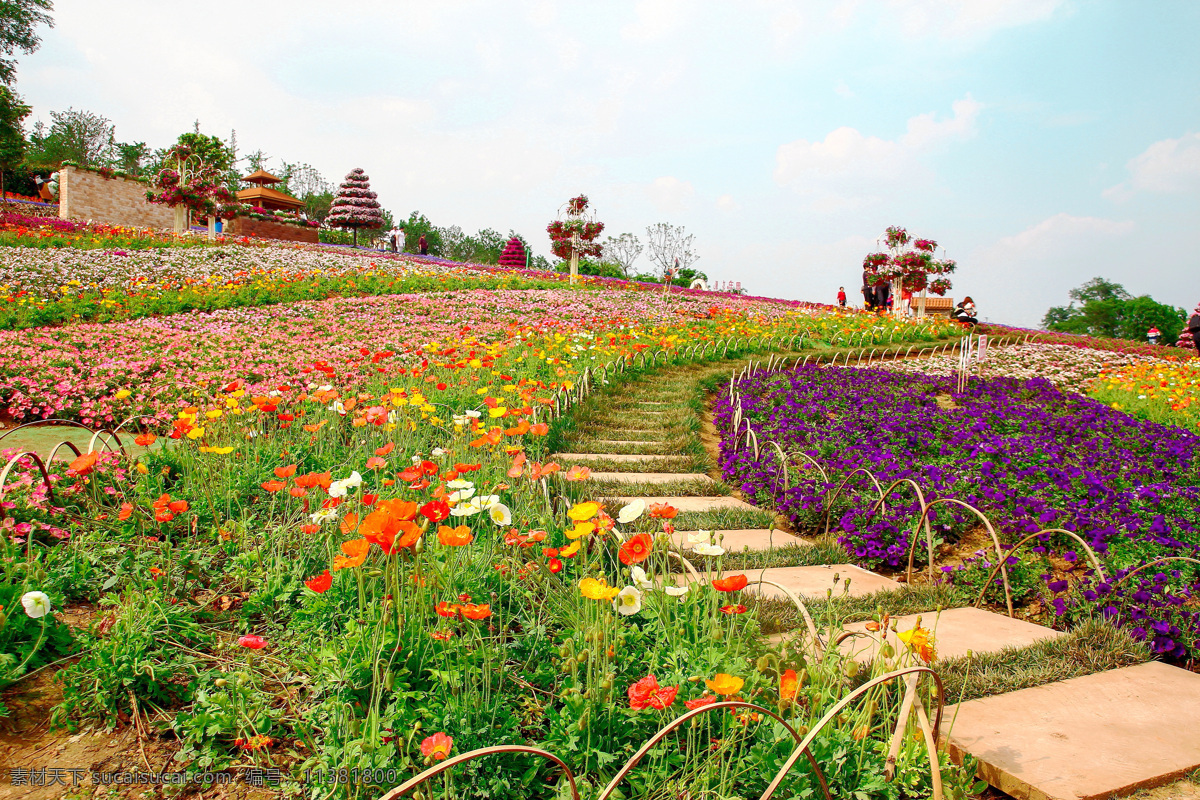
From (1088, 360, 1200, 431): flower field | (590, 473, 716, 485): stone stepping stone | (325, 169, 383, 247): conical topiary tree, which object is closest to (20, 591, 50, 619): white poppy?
(590, 473, 716, 485): stone stepping stone

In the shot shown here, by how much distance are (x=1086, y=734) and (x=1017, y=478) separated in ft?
8.05

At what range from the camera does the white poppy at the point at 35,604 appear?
64.2 inches

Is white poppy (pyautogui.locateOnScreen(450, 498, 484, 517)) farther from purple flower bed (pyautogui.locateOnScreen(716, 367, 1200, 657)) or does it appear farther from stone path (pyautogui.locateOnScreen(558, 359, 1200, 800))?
purple flower bed (pyautogui.locateOnScreen(716, 367, 1200, 657))

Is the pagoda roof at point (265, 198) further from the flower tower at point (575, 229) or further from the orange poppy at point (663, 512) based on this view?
the orange poppy at point (663, 512)

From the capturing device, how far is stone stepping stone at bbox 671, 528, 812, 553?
11.0ft

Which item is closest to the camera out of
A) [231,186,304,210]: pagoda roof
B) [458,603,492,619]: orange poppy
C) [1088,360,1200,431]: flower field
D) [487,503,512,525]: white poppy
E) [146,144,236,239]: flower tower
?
[458,603,492,619]: orange poppy

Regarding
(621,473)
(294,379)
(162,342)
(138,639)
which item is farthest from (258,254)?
(138,639)

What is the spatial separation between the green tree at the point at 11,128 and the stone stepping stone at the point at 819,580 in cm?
3757

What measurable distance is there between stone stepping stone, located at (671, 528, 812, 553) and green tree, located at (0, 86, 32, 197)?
37.1 metres

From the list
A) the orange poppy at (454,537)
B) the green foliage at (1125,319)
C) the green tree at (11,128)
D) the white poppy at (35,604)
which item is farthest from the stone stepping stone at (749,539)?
the green foliage at (1125,319)

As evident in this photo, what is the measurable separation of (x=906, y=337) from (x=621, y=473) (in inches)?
419

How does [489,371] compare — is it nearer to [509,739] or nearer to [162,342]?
[162,342]

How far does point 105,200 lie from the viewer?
2366 centimetres

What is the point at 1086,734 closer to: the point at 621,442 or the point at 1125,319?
the point at 621,442
